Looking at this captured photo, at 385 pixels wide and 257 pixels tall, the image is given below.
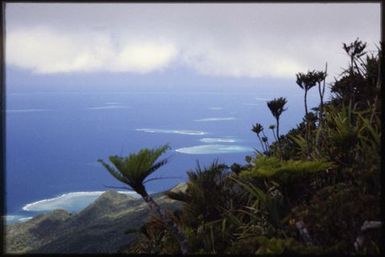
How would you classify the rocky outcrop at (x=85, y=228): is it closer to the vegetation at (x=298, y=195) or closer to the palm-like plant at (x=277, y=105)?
the palm-like plant at (x=277, y=105)

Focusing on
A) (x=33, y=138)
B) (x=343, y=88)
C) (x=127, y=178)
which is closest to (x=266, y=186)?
(x=127, y=178)

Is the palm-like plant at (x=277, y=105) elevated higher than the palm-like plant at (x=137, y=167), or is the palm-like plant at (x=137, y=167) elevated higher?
the palm-like plant at (x=277, y=105)

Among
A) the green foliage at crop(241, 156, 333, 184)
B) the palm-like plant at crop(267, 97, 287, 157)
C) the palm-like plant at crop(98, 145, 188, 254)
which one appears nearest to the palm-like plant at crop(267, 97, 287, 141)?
the palm-like plant at crop(267, 97, 287, 157)

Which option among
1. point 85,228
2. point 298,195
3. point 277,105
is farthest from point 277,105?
point 85,228

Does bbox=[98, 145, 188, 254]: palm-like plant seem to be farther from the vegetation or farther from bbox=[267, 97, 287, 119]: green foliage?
bbox=[267, 97, 287, 119]: green foliage

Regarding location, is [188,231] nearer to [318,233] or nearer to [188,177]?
[188,177]

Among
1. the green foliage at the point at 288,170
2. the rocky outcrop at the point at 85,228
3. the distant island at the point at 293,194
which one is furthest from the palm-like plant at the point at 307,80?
the rocky outcrop at the point at 85,228

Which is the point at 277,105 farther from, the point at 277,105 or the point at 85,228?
the point at 85,228
